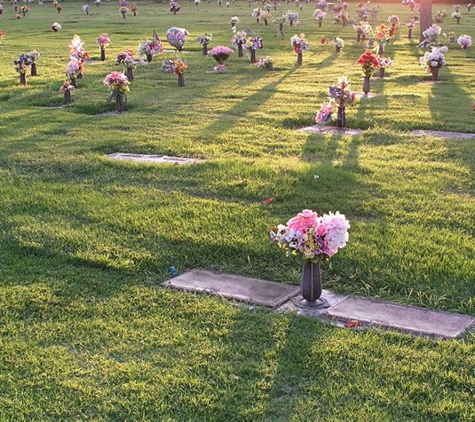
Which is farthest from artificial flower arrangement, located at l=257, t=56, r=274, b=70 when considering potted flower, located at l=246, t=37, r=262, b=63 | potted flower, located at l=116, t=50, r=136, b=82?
potted flower, located at l=116, t=50, r=136, b=82

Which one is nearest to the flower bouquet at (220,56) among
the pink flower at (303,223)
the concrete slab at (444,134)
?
the concrete slab at (444,134)

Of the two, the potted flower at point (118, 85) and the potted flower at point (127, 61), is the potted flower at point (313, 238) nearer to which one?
the potted flower at point (118, 85)

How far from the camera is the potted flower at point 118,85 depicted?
41.0ft

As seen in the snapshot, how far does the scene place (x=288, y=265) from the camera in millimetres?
5801

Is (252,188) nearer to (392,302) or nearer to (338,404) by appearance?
(392,302)

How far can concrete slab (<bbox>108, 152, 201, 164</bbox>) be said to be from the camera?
8.91 m

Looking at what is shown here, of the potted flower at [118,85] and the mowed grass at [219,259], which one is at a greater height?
the potted flower at [118,85]

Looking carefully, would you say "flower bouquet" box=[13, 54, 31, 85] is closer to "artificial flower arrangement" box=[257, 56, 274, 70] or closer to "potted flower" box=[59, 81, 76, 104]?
"potted flower" box=[59, 81, 76, 104]

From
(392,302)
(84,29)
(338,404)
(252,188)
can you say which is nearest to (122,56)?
(252,188)

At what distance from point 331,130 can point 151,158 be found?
3.14m

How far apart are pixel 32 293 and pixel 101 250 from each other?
2.98 ft

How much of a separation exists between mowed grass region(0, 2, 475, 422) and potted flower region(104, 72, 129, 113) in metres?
0.52

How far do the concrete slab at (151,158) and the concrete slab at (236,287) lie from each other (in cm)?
338

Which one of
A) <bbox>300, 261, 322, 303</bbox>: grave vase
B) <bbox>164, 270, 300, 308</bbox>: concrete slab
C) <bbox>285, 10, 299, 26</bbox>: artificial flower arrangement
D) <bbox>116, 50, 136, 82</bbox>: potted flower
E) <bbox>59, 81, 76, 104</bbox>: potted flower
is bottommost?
<bbox>164, 270, 300, 308</bbox>: concrete slab
